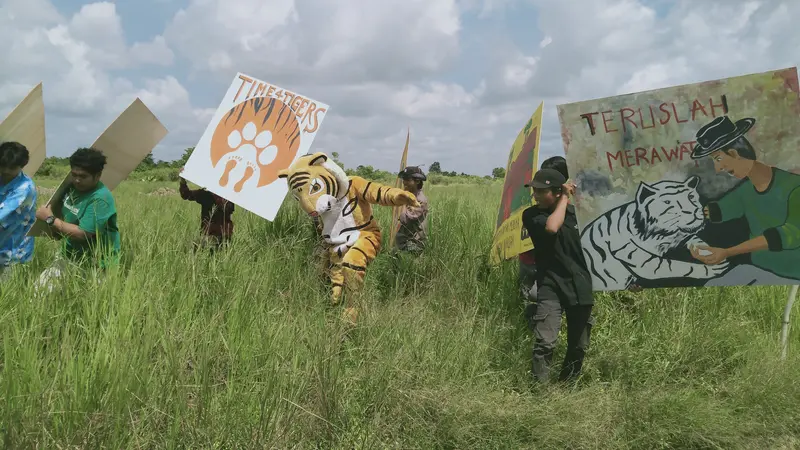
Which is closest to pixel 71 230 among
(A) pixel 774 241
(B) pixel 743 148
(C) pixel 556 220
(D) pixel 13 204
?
(D) pixel 13 204

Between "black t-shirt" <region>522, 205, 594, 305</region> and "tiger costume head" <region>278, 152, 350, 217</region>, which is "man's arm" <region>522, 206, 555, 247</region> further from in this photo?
"tiger costume head" <region>278, 152, 350, 217</region>

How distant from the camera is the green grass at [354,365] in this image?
8.77 ft

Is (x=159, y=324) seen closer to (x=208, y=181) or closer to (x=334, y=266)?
(x=334, y=266)

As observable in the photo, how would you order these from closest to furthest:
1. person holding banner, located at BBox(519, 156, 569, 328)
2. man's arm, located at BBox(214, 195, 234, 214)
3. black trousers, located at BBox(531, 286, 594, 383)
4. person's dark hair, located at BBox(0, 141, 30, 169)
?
black trousers, located at BBox(531, 286, 594, 383) < person's dark hair, located at BBox(0, 141, 30, 169) < person holding banner, located at BBox(519, 156, 569, 328) < man's arm, located at BBox(214, 195, 234, 214)

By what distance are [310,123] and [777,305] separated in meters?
4.67

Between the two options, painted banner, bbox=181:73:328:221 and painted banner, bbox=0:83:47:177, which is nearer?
painted banner, bbox=0:83:47:177

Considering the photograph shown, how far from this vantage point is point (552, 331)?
381cm

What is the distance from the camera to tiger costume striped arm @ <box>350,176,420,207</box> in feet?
15.1

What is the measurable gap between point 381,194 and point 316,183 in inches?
21.8

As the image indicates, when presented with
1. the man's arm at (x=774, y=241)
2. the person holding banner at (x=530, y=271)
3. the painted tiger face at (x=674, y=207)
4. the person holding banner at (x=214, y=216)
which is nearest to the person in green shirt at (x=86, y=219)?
the person holding banner at (x=214, y=216)

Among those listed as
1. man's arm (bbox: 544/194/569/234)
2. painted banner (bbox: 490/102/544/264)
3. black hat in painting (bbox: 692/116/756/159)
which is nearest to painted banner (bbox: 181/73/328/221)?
painted banner (bbox: 490/102/544/264)

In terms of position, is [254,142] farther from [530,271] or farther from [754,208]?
[754,208]

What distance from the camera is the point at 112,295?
3412 millimetres

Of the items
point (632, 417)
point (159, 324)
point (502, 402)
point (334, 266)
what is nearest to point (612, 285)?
point (632, 417)
